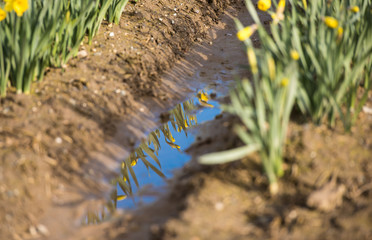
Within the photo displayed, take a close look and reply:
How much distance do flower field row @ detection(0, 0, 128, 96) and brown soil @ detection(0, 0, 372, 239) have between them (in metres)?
0.14

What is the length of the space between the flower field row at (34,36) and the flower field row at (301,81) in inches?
60.3

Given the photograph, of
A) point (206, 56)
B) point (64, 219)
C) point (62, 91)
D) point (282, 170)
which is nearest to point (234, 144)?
point (282, 170)

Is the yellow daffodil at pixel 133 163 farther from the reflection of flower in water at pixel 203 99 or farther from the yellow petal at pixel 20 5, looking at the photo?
the yellow petal at pixel 20 5

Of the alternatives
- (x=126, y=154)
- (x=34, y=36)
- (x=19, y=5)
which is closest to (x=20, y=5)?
(x=19, y=5)

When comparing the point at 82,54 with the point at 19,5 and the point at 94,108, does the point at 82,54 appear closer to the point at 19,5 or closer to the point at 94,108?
the point at 94,108

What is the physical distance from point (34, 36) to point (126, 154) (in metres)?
1.14

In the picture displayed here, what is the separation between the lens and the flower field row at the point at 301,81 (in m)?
2.60

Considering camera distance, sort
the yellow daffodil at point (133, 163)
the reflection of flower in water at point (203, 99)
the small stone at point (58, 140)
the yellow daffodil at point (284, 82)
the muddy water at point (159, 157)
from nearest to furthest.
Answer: the yellow daffodil at point (284, 82) < the muddy water at point (159, 157) < the small stone at point (58, 140) < the yellow daffodil at point (133, 163) < the reflection of flower in water at point (203, 99)

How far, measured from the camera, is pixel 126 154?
3.42m

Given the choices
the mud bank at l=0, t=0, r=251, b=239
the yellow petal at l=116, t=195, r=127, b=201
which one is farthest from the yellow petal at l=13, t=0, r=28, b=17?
the yellow petal at l=116, t=195, r=127, b=201

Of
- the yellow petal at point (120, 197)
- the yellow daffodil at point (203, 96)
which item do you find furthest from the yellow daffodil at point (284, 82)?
the yellow daffodil at point (203, 96)

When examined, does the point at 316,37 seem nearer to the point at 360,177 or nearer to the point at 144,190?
the point at 360,177

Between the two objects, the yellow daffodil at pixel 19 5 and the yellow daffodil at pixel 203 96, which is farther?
the yellow daffodil at pixel 203 96

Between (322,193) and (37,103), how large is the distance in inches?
87.8
